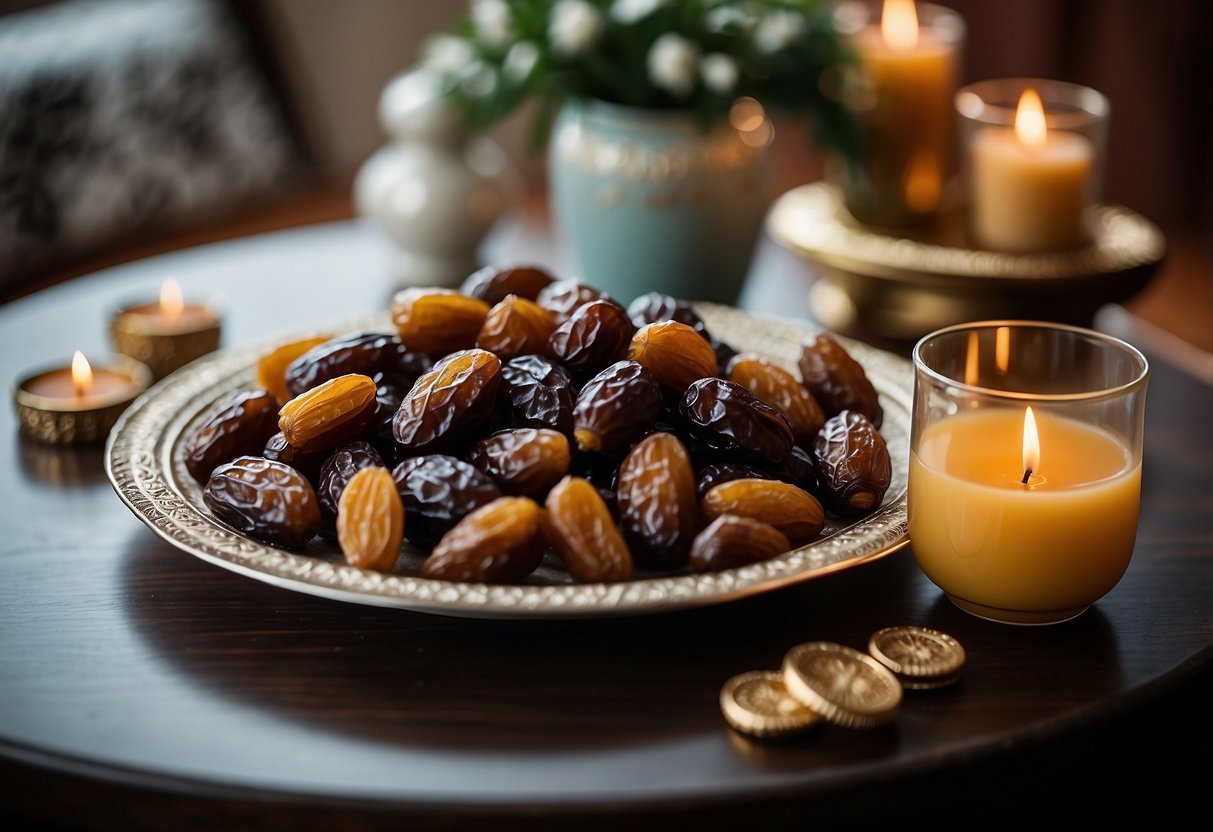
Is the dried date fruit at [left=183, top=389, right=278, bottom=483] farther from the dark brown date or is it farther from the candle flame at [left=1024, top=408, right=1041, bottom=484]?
the candle flame at [left=1024, top=408, right=1041, bottom=484]

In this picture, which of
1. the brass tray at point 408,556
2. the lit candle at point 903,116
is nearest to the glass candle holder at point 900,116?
the lit candle at point 903,116

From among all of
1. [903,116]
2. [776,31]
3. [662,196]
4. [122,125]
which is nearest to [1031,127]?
[903,116]

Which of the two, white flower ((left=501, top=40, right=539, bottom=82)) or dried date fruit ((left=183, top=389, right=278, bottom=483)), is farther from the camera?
white flower ((left=501, top=40, right=539, bottom=82))

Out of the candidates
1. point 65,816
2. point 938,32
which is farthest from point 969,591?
point 938,32

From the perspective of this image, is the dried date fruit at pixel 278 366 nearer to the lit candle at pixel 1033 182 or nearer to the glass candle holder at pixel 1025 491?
the glass candle holder at pixel 1025 491

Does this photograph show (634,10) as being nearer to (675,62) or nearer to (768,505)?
(675,62)

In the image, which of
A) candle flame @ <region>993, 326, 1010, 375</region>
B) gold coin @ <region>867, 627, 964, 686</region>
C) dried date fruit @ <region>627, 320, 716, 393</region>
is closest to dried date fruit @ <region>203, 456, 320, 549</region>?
dried date fruit @ <region>627, 320, 716, 393</region>

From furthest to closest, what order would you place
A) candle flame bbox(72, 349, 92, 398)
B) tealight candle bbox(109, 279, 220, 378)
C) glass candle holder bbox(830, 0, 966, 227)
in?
glass candle holder bbox(830, 0, 966, 227) < tealight candle bbox(109, 279, 220, 378) < candle flame bbox(72, 349, 92, 398)
